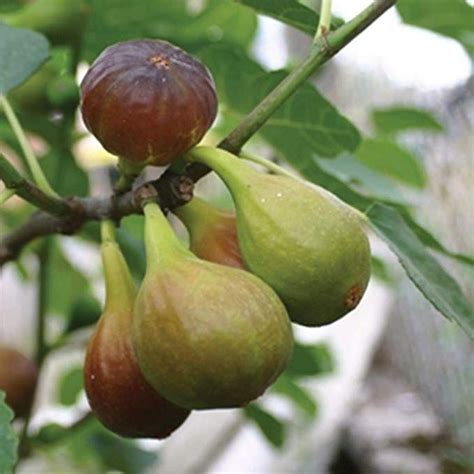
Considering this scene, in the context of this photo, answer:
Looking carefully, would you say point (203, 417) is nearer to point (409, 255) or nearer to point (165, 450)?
point (165, 450)

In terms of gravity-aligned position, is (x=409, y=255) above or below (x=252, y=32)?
above

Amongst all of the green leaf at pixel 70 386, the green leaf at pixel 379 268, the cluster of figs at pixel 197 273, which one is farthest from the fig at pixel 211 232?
the green leaf at pixel 70 386

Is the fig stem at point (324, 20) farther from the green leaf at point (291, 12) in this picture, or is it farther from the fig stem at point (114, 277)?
the fig stem at point (114, 277)

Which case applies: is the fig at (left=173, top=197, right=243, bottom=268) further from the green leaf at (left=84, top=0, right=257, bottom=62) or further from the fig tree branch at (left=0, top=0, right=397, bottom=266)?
the green leaf at (left=84, top=0, right=257, bottom=62)

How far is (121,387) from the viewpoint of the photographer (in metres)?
0.59

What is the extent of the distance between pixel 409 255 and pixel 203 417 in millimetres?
1785

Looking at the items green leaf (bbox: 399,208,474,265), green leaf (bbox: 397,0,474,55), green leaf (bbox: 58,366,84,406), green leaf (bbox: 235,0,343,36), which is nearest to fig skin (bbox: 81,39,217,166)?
green leaf (bbox: 235,0,343,36)

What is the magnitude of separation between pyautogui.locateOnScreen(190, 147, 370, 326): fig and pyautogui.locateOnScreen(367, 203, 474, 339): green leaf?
45 millimetres

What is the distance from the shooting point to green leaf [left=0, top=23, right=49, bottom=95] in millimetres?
748

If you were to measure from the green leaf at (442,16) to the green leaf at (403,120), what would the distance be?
0.15 metres

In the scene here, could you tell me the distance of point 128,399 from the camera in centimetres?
59

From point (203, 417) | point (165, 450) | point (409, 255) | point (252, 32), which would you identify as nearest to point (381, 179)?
point (252, 32)

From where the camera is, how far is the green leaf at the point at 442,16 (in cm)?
100

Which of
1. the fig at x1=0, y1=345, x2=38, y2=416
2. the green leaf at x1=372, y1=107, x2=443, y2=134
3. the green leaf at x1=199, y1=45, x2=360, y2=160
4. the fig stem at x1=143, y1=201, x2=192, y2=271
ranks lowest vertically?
the fig at x1=0, y1=345, x2=38, y2=416
